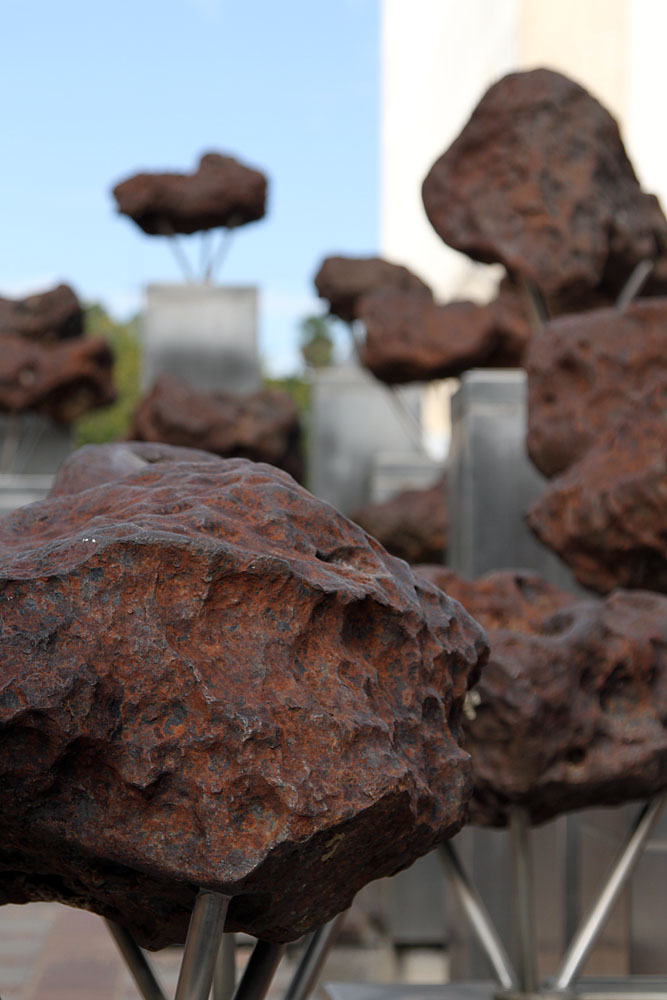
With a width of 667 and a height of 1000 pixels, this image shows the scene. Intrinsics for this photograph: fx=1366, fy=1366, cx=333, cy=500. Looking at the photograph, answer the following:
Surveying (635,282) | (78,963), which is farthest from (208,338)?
(78,963)

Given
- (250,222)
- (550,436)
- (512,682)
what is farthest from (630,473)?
(250,222)

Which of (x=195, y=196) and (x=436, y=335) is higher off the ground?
(x=436, y=335)

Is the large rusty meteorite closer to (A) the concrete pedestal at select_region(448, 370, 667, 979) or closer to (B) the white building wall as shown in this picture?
(A) the concrete pedestal at select_region(448, 370, 667, 979)

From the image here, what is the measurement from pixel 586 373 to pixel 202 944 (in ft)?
8.33

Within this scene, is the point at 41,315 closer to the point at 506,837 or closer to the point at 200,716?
the point at 506,837

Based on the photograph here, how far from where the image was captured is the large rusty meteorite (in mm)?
1475

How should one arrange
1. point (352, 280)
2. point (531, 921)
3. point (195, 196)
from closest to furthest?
point (531, 921)
point (352, 280)
point (195, 196)

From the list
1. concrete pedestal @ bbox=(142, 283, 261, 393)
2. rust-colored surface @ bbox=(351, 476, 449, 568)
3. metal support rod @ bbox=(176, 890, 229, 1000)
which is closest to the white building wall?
rust-colored surface @ bbox=(351, 476, 449, 568)

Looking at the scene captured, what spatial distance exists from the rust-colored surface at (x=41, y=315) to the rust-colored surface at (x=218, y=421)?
76.1 inches

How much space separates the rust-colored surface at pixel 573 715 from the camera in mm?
2455

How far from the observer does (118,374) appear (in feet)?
92.1

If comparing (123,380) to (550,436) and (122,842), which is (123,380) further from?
(122,842)

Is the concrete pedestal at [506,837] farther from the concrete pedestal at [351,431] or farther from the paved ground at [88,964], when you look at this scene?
the concrete pedestal at [351,431]

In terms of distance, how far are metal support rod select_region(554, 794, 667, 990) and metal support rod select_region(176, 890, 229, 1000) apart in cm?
142
